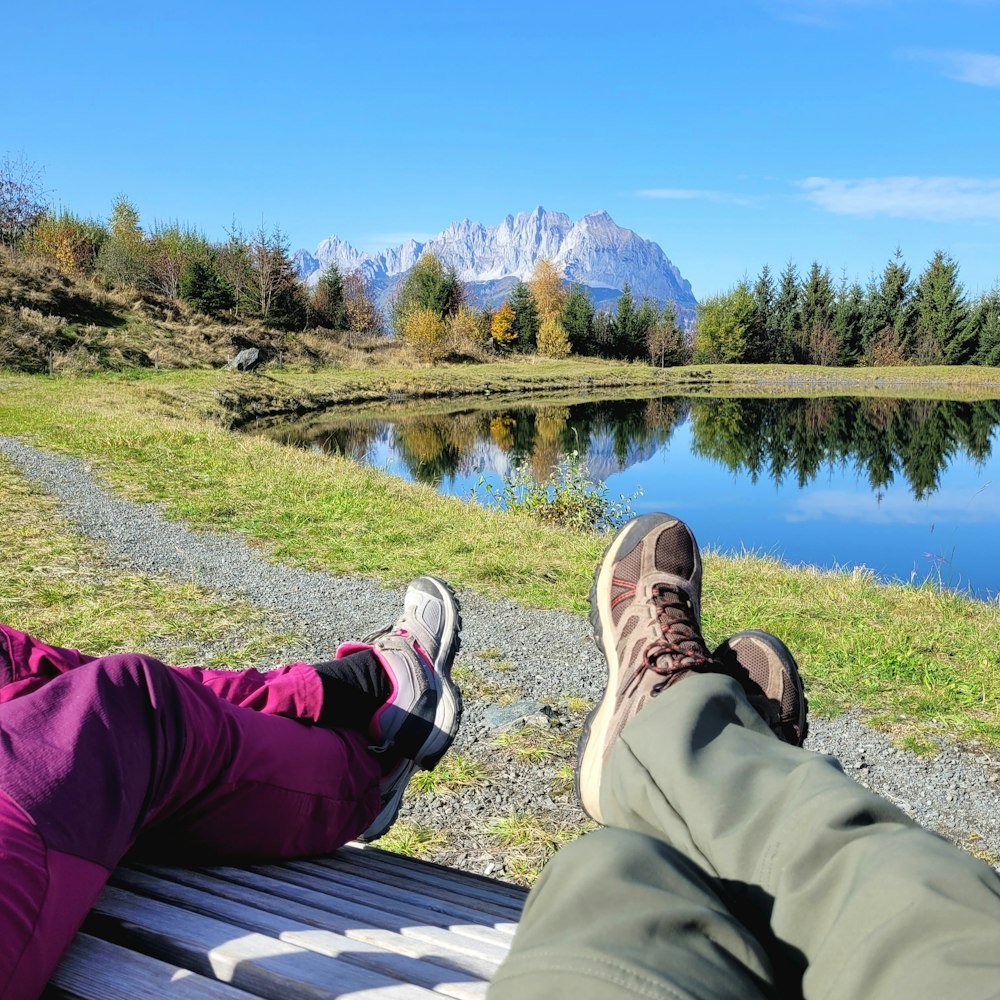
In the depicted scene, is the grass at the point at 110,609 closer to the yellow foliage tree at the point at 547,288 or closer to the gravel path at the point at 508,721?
the gravel path at the point at 508,721

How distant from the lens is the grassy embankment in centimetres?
379

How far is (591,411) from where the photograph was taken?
28.2m

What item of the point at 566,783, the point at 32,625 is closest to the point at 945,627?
the point at 566,783

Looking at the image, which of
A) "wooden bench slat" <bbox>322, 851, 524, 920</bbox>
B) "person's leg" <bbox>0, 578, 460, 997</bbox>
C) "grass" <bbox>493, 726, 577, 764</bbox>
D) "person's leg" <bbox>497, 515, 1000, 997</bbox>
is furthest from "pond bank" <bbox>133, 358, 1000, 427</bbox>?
"person's leg" <bbox>497, 515, 1000, 997</bbox>

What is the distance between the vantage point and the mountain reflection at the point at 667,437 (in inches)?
681

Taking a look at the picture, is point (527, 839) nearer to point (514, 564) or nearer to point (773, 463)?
point (514, 564)

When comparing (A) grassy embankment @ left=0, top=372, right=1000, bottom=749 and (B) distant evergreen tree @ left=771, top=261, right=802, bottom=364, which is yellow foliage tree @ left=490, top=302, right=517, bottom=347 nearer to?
(B) distant evergreen tree @ left=771, top=261, right=802, bottom=364

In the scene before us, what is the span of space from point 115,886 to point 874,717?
10.3 ft

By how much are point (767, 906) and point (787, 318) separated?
56.1m

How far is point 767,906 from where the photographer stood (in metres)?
1.02

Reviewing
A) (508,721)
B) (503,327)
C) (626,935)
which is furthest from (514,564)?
(503,327)

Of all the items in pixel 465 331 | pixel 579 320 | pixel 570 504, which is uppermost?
pixel 579 320

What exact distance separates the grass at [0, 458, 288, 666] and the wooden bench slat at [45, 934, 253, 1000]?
2.85 meters

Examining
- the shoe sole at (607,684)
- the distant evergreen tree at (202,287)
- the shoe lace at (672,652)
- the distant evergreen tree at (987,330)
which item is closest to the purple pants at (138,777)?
the shoe sole at (607,684)
